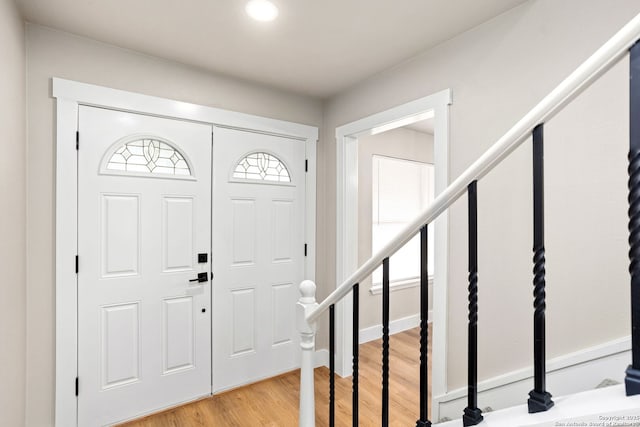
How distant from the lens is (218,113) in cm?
252

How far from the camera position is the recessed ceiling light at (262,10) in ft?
5.59

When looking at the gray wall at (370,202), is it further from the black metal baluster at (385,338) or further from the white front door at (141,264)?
the black metal baluster at (385,338)

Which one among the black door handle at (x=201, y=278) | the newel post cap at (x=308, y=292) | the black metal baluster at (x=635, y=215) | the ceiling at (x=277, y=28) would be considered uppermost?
the ceiling at (x=277, y=28)

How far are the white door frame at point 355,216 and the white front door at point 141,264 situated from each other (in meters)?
1.11

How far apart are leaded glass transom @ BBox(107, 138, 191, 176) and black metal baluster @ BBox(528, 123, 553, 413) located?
2207 millimetres

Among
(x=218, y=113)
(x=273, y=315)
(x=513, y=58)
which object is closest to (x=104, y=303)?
(x=273, y=315)

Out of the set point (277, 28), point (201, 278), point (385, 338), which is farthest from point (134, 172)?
point (385, 338)

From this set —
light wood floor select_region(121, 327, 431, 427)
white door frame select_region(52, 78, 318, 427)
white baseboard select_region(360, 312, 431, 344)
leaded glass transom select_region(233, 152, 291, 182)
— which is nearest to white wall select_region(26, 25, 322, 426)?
white door frame select_region(52, 78, 318, 427)

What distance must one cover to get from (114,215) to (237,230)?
843 mm

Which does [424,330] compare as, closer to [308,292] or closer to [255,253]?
[308,292]

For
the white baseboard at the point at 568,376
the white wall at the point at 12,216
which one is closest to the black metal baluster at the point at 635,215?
the white baseboard at the point at 568,376

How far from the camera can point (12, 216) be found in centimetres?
162

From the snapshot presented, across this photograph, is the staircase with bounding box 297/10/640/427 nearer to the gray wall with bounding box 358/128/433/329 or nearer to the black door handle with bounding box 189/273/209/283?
the black door handle with bounding box 189/273/209/283

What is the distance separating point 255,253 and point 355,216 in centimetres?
92
